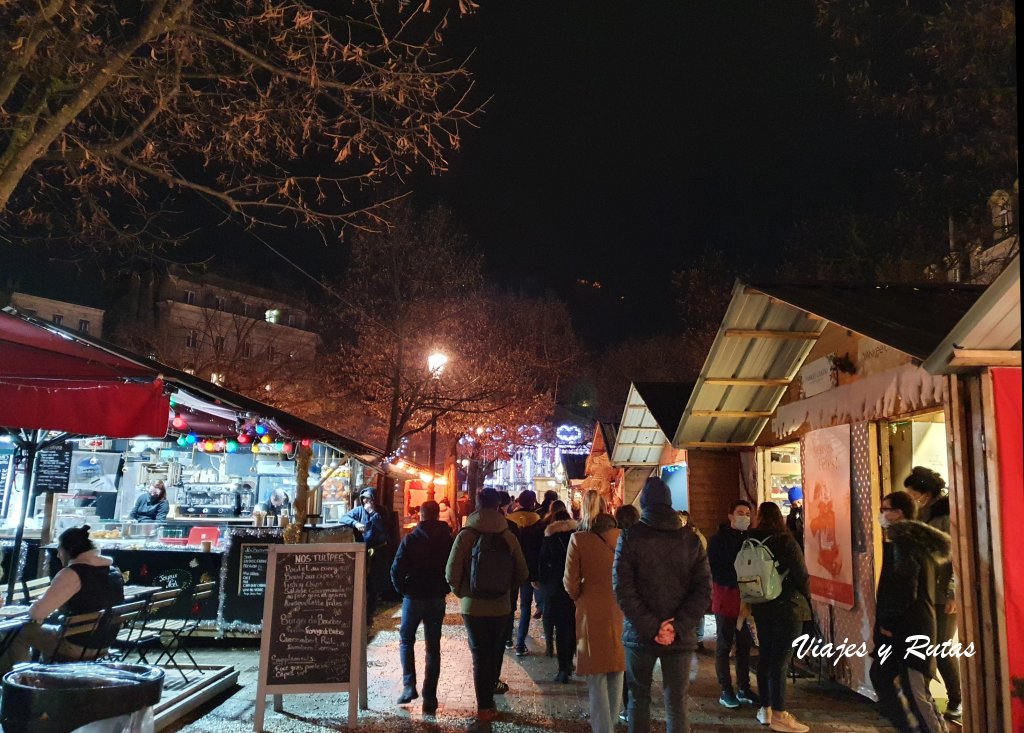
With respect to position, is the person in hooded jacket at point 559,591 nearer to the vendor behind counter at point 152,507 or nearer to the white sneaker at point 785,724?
the white sneaker at point 785,724

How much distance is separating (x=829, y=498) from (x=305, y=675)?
5.45m

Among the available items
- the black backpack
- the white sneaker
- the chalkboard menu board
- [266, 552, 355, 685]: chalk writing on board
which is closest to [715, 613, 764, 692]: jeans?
the white sneaker

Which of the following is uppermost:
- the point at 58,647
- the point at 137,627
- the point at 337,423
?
the point at 337,423

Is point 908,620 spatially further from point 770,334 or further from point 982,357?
point 770,334

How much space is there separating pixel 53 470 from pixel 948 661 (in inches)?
448

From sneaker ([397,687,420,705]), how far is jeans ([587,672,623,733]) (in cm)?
211

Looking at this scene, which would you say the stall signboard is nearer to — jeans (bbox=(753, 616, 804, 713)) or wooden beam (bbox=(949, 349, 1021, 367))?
jeans (bbox=(753, 616, 804, 713))

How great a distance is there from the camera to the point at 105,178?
838 centimetres

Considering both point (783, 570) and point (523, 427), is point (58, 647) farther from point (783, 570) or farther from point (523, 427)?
point (523, 427)

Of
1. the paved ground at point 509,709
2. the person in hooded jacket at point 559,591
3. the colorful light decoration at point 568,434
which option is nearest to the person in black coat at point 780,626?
the paved ground at point 509,709

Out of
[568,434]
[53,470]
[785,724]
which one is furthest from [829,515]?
[568,434]

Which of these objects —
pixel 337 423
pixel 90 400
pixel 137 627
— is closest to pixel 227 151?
pixel 90 400

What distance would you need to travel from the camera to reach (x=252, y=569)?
9375mm

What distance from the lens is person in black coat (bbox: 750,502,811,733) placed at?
6.09m
